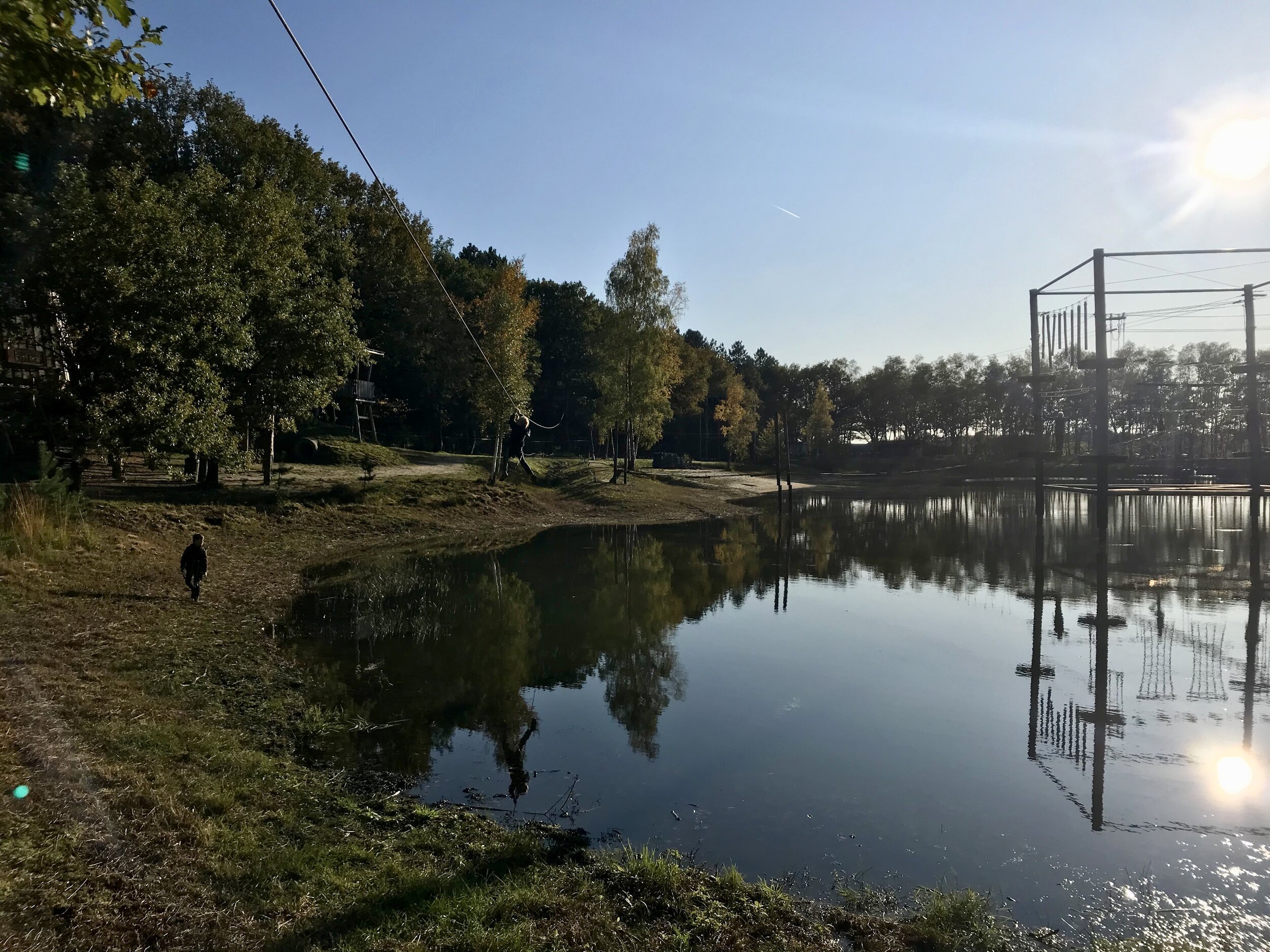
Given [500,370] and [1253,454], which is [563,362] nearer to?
[500,370]

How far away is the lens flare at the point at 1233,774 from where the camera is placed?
832 cm

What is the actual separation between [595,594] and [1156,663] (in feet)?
39.0

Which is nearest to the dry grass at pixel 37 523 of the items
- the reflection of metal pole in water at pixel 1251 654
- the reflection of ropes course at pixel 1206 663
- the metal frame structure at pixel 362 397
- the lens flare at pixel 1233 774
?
the lens flare at pixel 1233 774

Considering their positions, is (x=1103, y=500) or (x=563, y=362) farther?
(x=563, y=362)

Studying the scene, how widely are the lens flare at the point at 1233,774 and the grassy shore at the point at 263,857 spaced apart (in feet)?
15.0

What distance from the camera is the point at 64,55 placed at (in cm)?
492

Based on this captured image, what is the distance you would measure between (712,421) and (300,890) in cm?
8832

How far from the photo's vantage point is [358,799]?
7.17 m

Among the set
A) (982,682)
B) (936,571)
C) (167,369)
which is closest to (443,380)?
(167,369)

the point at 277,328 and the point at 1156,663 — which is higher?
the point at 277,328

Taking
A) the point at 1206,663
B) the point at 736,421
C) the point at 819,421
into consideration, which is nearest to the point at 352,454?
the point at 1206,663

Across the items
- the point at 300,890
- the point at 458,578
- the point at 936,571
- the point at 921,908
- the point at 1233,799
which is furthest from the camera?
the point at 936,571

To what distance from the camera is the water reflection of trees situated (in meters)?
10.5

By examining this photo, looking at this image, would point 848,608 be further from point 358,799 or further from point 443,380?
point 443,380
